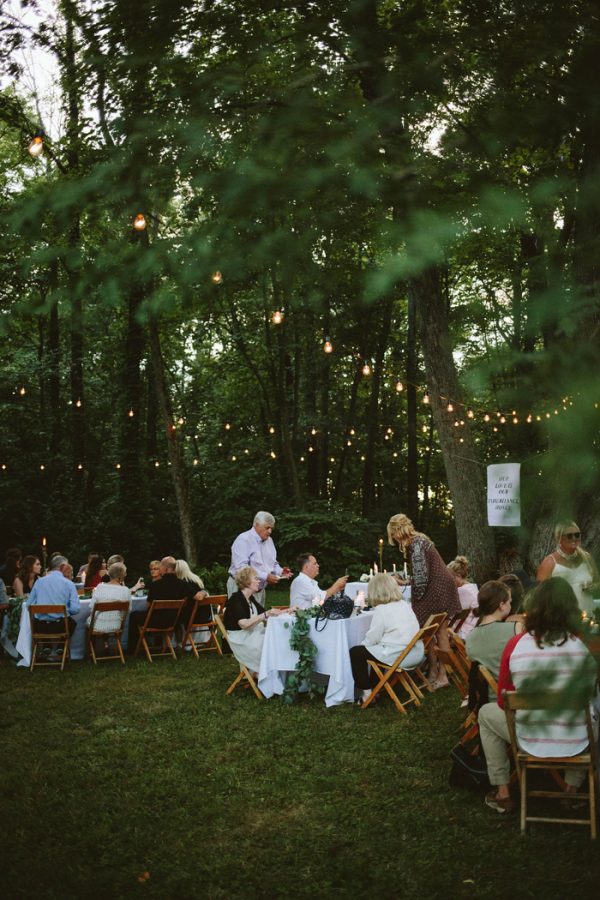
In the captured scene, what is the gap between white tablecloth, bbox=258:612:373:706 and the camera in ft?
24.0

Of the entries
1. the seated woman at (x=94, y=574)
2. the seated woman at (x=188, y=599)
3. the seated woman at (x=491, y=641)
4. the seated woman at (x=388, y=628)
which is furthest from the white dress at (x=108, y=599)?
the seated woman at (x=491, y=641)

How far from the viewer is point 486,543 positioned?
10680 millimetres

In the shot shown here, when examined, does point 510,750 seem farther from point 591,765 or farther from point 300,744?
point 300,744

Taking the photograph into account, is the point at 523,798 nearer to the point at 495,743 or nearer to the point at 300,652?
the point at 495,743

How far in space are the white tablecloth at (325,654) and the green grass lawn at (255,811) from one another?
0.21 metres

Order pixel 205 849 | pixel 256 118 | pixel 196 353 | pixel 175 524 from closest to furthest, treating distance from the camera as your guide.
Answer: pixel 256 118 < pixel 205 849 < pixel 175 524 < pixel 196 353

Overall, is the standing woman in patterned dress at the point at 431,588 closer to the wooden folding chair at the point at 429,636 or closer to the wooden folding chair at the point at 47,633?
the wooden folding chair at the point at 429,636

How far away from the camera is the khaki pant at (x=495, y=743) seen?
473cm

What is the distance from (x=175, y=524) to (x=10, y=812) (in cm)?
1351

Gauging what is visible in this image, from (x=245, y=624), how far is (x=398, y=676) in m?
1.50

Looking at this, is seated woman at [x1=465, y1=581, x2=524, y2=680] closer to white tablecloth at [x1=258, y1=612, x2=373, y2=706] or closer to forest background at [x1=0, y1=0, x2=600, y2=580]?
white tablecloth at [x1=258, y1=612, x2=373, y2=706]

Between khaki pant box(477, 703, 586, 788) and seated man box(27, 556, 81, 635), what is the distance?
5.69 m

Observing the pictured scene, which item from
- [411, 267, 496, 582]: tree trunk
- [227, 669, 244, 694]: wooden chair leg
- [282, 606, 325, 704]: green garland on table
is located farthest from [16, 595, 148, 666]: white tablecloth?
[411, 267, 496, 582]: tree trunk

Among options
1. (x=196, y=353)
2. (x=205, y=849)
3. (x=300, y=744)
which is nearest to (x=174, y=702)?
(x=300, y=744)
